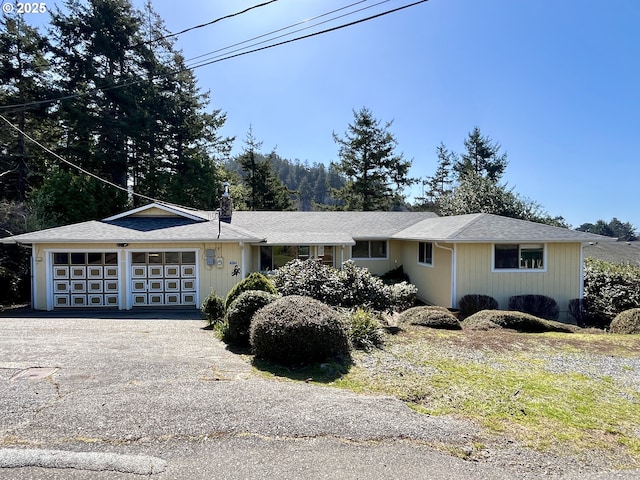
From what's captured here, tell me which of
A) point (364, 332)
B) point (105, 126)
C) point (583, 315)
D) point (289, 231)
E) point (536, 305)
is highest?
point (105, 126)

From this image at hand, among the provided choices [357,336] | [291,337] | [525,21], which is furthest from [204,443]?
[525,21]

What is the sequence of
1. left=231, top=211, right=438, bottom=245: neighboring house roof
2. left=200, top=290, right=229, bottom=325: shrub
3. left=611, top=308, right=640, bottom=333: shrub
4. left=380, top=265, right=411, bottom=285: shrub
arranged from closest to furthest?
left=200, top=290, right=229, bottom=325: shrub, left=611, top=308, right=640, bottom=333: shrub, left=231, top=211, right=438, bottom=245: neighboring house roof, left=380, top=265, right=411, bottom=285: shrub

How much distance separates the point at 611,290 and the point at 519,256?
3.64 metres

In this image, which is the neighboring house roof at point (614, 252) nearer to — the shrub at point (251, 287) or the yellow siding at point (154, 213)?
the shrub at point (251, 287)

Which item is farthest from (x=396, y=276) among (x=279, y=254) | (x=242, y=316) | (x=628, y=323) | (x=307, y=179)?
(x=307, y=179)

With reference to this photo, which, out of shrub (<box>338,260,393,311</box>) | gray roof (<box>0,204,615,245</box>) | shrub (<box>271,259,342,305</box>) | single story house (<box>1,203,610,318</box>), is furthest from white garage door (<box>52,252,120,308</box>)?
shrub (<box>338,260,393,311</box>)

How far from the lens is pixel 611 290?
13719 millimetres

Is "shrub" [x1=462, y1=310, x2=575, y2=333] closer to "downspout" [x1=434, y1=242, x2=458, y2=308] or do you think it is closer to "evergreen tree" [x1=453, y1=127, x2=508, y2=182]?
"downspout" [x1=434, y1=242, x2=458, y2=308]

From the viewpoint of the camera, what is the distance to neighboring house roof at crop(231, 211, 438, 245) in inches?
682

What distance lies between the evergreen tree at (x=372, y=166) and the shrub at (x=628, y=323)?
982 inches

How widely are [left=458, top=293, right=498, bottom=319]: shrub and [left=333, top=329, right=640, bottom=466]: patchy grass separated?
3.56 m

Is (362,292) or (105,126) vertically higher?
(105,126)

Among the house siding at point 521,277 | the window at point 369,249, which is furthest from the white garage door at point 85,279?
the house siding at point 521,277

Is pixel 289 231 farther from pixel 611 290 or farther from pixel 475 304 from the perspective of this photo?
pixel 611 290
